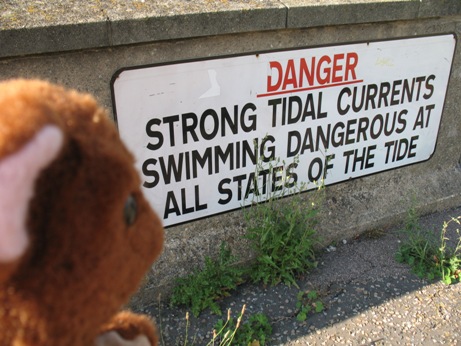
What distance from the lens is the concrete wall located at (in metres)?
2.24

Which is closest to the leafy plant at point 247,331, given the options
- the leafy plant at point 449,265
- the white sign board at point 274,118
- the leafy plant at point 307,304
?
the leafy plant at point 307,304

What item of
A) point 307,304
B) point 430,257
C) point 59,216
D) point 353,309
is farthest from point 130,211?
point 430,257

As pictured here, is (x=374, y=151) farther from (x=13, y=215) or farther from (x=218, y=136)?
(x=13, y=215)

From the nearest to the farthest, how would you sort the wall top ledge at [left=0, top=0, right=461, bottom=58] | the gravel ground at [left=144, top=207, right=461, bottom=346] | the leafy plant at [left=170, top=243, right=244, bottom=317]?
1. the wall top ledge at [left=0, top=0, right=461, bottom=58]
2. the gravel ground at [left=144, top=207, right=461, bottom=346]
3. the leafy plant at [left=170, top=243, right=244, bottom=317]

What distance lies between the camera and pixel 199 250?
3027 mm

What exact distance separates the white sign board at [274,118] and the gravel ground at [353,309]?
607mm

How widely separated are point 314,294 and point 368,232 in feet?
3.16

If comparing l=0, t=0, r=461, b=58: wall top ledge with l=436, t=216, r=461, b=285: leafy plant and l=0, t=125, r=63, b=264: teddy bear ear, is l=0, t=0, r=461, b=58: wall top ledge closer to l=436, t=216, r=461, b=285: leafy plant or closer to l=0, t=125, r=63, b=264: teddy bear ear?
l=0, t=125, r=63, b=264: teddy bear ear

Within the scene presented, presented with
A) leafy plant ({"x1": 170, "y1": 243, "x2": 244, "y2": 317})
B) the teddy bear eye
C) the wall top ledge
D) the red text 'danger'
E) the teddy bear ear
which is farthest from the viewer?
the red text 'danger'

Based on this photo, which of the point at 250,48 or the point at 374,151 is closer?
the point at 250,48

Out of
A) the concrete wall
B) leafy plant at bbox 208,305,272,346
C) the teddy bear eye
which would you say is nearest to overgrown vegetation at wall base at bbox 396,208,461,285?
the concrete wall

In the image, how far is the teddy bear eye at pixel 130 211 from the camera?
1.13 m

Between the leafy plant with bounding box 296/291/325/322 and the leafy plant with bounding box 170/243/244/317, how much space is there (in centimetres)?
41

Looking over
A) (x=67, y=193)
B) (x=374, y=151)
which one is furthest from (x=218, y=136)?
(x=67, y=193)
